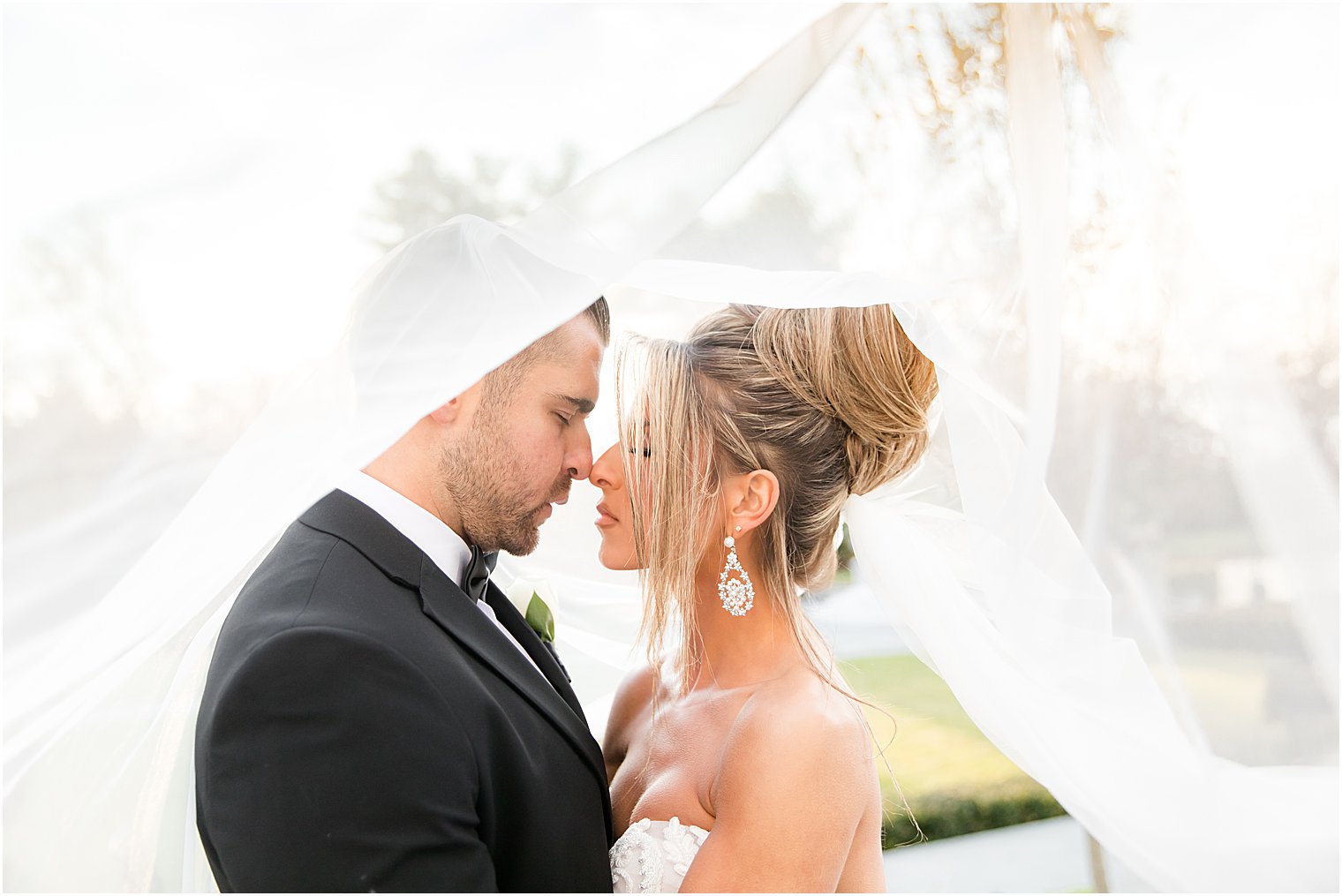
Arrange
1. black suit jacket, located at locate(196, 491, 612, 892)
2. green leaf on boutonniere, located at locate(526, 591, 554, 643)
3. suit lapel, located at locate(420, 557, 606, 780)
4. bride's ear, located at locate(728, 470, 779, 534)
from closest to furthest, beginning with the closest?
black suit jacket, located at locate(196, 491, 612, 892) < suit lapel, located at locate(420, 557, 606, 780) < bride's ear, located at locate(728, 470, 779, 534) < green leaf on boutonniere, located at locate(526, 591, 554, 643)

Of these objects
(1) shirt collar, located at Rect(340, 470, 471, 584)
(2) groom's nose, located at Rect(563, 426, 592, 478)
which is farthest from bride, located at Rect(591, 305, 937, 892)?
(1) shirt collar, located at Rect(340, 470, 471, 584)

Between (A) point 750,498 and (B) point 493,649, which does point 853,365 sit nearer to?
(A) point 750,498

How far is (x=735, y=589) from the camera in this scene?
277cm

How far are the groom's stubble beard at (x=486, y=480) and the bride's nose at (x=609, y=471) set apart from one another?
36 centimetres

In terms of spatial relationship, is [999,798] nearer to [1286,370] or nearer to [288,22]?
[1286,370]

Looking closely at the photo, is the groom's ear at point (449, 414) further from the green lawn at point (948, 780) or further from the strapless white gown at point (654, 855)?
the green lawn at point (948, 780)

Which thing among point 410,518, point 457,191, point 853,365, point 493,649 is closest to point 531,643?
point 493,649

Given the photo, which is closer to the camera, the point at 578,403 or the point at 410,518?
the point at 410,518

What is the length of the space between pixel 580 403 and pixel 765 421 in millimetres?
500

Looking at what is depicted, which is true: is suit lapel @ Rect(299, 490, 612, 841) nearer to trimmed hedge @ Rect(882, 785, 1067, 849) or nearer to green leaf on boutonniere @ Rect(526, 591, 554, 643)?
green leaf on boutonniere @ Rect(526, 591, 554, 643)

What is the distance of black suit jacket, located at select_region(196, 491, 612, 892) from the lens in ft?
5.87

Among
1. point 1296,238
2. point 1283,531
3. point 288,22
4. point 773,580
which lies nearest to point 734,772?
point 773,580

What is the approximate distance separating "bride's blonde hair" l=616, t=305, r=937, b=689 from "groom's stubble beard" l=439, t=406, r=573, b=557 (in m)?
0.38

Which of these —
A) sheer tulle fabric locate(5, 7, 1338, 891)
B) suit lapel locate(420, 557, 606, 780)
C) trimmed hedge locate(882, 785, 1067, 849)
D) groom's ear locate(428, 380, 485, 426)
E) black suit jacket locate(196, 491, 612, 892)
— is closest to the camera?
sheer tulle fabric locate(5, 7, 1338, 891)
